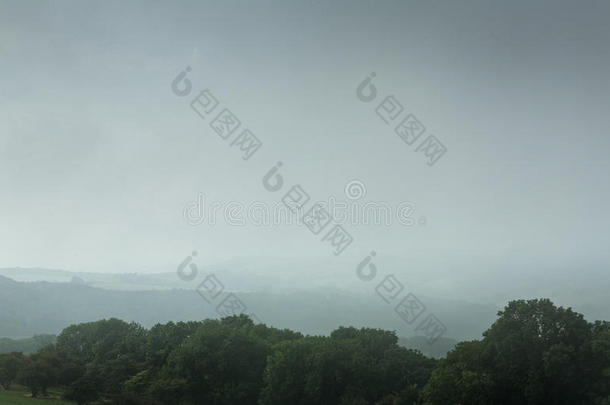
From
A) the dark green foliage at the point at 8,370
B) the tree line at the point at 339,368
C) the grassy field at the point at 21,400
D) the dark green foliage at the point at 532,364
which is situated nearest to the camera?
the dark green foliage at the point at 532,364

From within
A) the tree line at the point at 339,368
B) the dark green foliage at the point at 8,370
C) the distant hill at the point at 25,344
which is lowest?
the distant hill at the point at 25,344

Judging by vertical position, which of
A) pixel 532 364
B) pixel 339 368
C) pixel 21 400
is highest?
pixel 532 364

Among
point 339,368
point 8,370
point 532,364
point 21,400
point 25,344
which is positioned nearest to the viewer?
point 532,364

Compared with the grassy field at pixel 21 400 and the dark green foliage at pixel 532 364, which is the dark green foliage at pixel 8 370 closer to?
the grassy field at pixel 21 400

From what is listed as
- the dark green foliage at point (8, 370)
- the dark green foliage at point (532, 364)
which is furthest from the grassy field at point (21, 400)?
the dark green foliage at point (532, 364)

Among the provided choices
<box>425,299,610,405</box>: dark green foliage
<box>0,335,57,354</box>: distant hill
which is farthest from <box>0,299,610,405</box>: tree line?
<box>0,335,57,354</box>: distant hill

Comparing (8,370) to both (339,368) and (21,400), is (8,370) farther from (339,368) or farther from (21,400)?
(339,368)

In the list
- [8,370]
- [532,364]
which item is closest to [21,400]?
[8,370]

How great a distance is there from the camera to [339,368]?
45000mm

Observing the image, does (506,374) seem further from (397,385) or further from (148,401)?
(148,401)

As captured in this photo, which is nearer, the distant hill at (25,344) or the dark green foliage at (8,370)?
the dark green foliage at (8,370)

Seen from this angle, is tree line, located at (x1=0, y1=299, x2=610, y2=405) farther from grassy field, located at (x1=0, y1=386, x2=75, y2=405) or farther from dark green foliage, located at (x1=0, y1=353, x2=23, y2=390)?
grassy field, located at (x1=0, y1=386, x2=75, y2=405)

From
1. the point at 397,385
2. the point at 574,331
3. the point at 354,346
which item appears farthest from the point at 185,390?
the point at 574,331

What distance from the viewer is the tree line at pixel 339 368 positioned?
1384 inches
